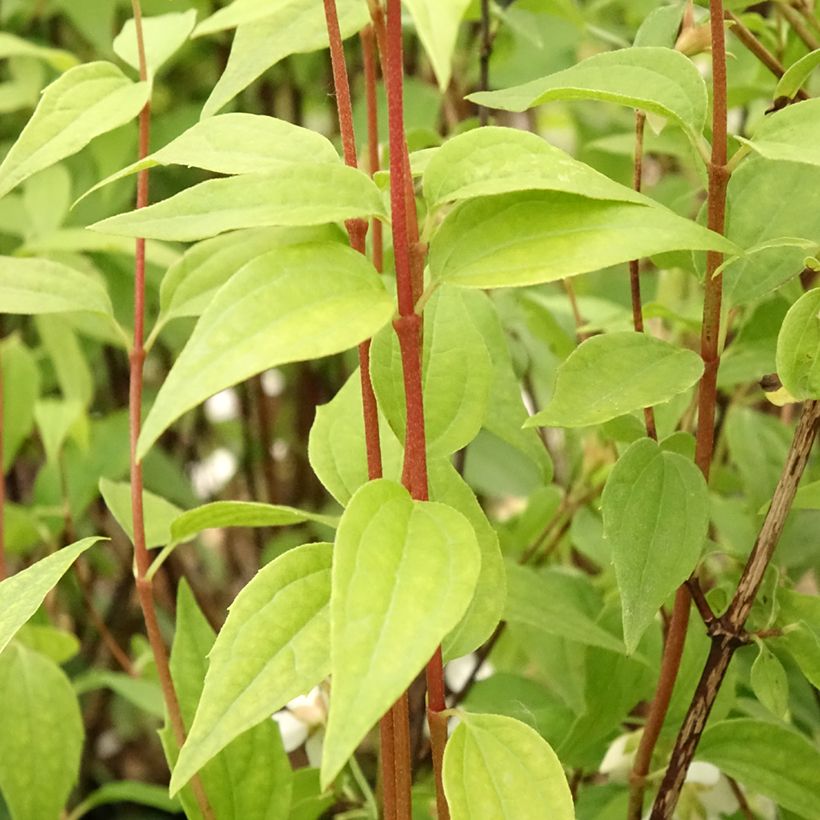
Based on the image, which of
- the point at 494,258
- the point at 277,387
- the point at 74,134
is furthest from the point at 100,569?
the point at 494,258

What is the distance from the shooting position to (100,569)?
1044 millimetres

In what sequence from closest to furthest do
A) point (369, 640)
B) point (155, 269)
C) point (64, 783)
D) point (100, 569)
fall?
point (369, 640), point (64, 783), point (155, 269), point (100, 569)

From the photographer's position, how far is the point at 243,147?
0.33 m

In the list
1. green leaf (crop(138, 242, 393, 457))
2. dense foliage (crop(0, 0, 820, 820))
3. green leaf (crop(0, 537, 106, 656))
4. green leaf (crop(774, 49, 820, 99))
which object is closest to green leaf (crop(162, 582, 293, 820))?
dense foliage (crop(0, 0, 820, 820))

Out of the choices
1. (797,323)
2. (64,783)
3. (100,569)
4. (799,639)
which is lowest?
(100,569)

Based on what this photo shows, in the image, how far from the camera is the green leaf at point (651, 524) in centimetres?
36

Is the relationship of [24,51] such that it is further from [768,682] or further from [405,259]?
[768,682]

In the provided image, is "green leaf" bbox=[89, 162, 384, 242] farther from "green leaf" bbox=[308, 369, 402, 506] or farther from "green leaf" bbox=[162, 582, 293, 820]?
"green leaf" bbox=[162, 582, 293, 820]

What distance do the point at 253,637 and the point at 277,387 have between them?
1.12 meters

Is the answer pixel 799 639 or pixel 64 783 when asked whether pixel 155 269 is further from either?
pixel 799 639

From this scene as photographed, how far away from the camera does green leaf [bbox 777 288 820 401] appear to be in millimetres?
337

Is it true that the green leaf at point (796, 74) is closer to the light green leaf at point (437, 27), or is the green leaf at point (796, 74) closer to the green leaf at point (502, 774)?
the light green leaf at point (437, 27)

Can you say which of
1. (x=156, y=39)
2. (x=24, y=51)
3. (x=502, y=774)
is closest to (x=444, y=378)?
(x=502, y=774)

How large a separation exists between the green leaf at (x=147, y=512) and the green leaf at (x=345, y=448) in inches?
4.3
